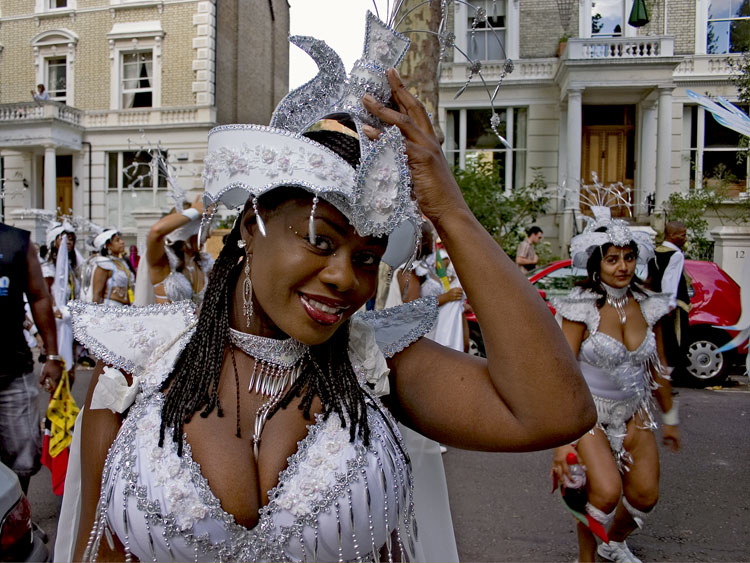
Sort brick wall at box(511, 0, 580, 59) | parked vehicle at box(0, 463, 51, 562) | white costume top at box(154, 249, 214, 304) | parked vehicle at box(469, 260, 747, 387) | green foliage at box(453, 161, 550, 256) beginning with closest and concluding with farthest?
parked vehicle at box(0, 463, 51, 562) → white costume top at box(154, 249, 214, 304) → parked vehicle at box(469, 260, 747, 387) → green foliage at box(453, 161, 550, 256) → brick wall at box(511, 0, 580, 59)

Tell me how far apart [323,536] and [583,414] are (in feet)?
2.08

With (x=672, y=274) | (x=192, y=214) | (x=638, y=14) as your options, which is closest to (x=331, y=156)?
(x=192, y=214)

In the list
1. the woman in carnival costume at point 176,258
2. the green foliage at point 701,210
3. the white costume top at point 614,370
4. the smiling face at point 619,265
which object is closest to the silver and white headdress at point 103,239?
the woman in carnival costume at point 176,258

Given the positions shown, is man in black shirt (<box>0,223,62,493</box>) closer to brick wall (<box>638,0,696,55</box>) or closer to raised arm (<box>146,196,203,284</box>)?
raised arm (<box>146,196,203,284</box>)

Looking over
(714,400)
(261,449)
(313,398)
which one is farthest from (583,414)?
(714,400)

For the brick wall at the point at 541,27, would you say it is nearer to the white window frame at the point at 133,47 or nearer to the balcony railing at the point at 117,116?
the balcony railing at the point at 117,116

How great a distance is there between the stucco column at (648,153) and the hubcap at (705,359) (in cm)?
942

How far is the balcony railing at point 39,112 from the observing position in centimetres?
2023

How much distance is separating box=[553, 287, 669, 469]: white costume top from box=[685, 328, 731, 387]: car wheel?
5058mm

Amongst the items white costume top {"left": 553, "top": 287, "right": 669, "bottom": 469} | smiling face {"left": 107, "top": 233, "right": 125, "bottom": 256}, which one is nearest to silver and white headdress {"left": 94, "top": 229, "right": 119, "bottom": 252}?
smiling face {"left": 107, "top": 233, "right": 125, "bottom": 256}

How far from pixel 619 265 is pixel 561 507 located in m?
1.84

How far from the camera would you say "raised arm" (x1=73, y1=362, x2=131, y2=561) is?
1.56 meters

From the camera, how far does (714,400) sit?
7.97 metres

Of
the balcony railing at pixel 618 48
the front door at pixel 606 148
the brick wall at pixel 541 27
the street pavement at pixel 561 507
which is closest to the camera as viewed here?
the street pavement at pixel 561 507
